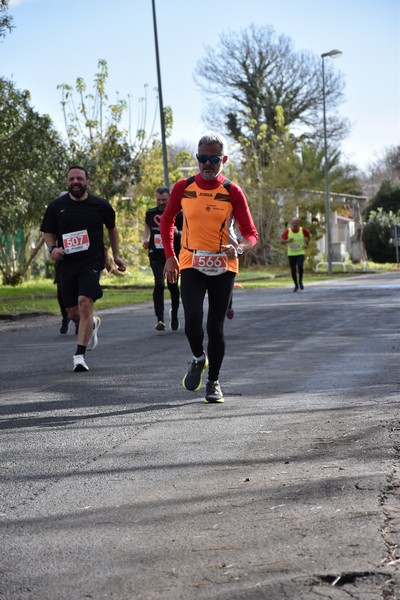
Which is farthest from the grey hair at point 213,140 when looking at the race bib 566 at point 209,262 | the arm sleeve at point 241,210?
the race bib 566 at point 209,262

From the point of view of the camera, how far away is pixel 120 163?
132ft

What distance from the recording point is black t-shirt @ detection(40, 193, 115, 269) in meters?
10.7

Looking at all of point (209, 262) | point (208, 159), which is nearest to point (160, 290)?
point (209, 262)

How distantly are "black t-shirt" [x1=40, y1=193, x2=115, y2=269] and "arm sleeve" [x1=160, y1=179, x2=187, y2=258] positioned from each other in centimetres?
210

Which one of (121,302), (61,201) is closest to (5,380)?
(61,201)

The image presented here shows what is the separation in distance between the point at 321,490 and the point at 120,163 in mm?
35587

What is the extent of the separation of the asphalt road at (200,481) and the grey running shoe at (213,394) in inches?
4.1

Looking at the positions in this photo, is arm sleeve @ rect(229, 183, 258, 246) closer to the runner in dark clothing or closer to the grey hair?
A: the grey hair

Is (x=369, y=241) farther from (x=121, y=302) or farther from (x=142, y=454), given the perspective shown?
(x=142, y=454)

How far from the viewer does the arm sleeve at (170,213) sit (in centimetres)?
834

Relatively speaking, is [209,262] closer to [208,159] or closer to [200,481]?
[208,159]

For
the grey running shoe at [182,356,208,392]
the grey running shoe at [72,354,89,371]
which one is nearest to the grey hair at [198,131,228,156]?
the grey running shoe at [182,356,208,392]

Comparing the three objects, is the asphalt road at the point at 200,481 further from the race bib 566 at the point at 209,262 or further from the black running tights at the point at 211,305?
the race bib 566 at the point at 209,262

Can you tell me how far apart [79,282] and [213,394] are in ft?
8.88
